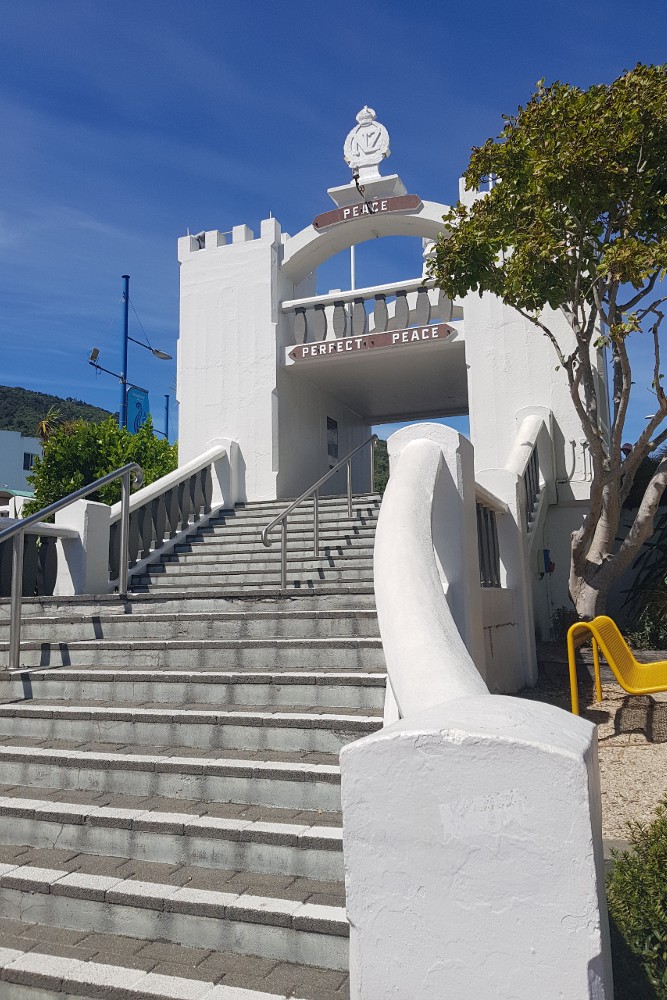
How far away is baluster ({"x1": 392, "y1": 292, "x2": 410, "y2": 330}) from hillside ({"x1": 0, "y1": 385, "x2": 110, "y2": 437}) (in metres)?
59.8

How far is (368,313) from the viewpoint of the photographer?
12.0 metres

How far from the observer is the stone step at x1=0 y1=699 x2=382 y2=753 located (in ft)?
13.1

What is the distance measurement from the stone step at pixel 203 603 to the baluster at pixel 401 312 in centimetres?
612

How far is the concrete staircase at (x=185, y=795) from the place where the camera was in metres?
2.89

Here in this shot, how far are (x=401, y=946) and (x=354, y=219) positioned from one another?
37.1ft

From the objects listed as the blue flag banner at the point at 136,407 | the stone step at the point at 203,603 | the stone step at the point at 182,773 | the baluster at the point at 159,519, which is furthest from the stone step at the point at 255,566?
the blue flag banner at the point at 136,407

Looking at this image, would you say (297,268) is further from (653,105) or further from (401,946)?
(401,946)

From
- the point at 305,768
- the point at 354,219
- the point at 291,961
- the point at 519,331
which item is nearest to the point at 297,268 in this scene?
the point at 354,219

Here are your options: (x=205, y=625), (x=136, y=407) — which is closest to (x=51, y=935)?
(x=205, y=625)

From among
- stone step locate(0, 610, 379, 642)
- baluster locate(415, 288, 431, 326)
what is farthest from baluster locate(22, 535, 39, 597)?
baluster locate(415, 288, 431, 326)

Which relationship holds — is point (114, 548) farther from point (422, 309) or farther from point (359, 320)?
point (422, 309)

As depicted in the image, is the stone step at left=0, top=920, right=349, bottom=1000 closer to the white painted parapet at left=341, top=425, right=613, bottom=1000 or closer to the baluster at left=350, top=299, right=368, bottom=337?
the white painted parapet at left=341, top=425, right=613, bottom=1000

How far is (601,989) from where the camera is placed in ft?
5.24

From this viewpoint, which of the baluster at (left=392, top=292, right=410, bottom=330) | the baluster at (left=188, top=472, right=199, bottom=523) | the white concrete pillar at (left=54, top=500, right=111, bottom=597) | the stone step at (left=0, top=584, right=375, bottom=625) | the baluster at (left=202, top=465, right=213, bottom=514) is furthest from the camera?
the baluster at (left=392, top=292, right=410, bottom=330)
